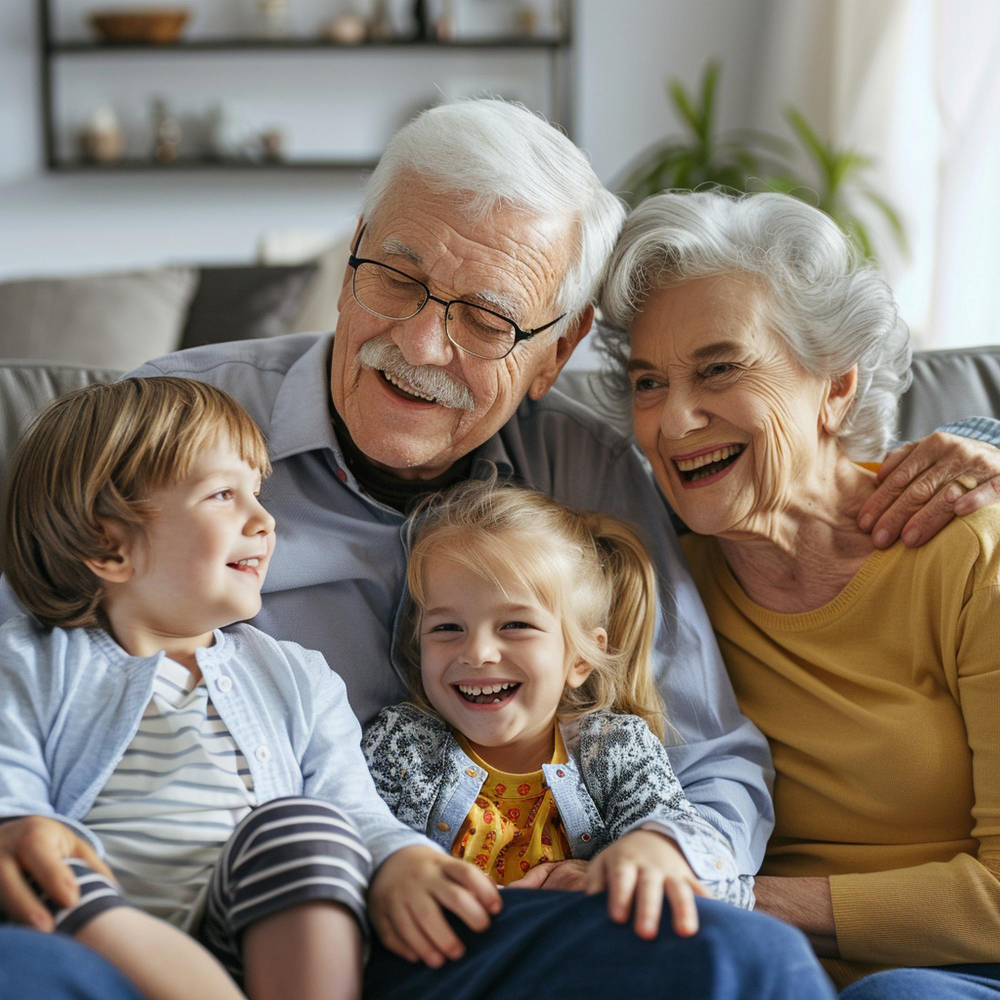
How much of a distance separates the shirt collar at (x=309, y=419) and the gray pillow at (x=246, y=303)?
113 centimetres

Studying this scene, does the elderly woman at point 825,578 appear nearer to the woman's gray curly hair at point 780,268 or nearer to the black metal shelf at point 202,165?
the woman's gray curly hair at point 780,268

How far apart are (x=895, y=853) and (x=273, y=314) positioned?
194 cm

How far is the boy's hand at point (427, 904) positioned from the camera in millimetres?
1050

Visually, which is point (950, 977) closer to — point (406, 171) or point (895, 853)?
point (895, 853)

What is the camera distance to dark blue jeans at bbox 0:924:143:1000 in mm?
847

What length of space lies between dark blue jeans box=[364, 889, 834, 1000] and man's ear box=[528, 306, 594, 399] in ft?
2.70

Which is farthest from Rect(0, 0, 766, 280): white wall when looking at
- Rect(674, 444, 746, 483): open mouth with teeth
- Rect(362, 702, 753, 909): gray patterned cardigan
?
Rect(362, 702, 753, 909): gray patterned cardigan

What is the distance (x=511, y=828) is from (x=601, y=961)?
41cm

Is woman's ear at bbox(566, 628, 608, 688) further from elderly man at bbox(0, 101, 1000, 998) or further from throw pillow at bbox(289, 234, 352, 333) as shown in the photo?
throw pillow at bbox(289, 234, 352, 333)

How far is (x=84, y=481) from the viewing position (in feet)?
3.97

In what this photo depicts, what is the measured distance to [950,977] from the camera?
123 centimetres

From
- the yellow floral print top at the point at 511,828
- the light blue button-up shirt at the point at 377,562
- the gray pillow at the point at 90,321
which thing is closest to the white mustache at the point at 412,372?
the light blue button-up shirt at the point at 377,562

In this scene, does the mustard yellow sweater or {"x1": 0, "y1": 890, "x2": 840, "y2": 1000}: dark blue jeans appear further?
the mustard yellow sweater

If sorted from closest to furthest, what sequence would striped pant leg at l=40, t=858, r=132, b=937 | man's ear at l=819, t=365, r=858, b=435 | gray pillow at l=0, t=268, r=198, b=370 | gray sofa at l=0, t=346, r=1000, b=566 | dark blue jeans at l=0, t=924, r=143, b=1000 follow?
dark blue jeans at l=0, t=924, r=143, b=1000 → striped pant leg at l=40, t=858, r=132, b=937 → man's ear at l=819, t=365, r=858, b=435 → gray sofa at l=0, t=346, r=1000, b=566 → gray pillow at l=0, t=268, r=198, b=370
